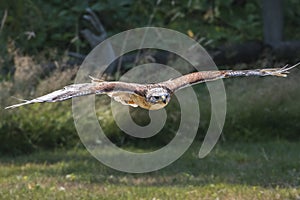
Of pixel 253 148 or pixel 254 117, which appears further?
pixel 254 117

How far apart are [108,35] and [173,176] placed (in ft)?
15.8

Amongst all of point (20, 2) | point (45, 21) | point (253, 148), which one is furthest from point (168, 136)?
point (45, 21)

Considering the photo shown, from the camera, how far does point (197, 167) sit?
262 inches

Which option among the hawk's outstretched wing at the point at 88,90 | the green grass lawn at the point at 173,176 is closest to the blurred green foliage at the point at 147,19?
the green grass lawn at the point at 173,176

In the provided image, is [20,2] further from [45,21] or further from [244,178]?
[244,178]

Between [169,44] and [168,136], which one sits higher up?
[169,44]

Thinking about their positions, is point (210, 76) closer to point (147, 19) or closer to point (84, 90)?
point (84, 90)

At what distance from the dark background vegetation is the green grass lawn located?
1.31 feet

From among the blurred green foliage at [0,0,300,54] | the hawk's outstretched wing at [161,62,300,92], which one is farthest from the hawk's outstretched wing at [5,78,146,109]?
the blurred green foliage at [0,0,300,54]

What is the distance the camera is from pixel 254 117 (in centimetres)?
828

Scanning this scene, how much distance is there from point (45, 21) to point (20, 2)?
1783 mm

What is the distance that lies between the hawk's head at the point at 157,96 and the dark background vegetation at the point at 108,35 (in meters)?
4.07

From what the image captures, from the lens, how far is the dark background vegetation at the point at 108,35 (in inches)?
312

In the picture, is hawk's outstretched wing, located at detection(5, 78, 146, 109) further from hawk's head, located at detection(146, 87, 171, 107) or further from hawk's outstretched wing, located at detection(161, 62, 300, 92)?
hawk's outstretched wing, located at detection(161, 62, 300, 92)
